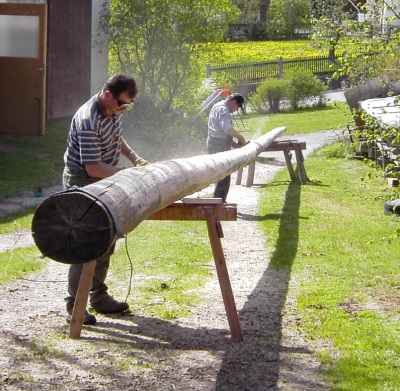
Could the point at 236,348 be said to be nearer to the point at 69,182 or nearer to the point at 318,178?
the point at 69,182

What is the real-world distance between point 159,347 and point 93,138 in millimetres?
1489

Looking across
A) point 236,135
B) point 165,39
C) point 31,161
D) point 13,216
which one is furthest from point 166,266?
point 165,39

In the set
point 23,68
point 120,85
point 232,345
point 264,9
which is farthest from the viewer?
point 264,9

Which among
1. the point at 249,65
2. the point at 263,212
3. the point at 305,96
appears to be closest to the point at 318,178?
the point at 263,212

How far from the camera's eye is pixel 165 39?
2198 centimetres

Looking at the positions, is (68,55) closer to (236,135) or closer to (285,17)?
(236,135)

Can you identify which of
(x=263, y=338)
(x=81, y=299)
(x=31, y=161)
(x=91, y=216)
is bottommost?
(x=31, y=161)

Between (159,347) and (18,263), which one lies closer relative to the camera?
(159,347)

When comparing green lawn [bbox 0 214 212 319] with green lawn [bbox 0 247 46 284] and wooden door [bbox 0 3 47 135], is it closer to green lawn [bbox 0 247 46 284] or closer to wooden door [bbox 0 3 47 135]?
green lawn [bbox 0 247 46 284]

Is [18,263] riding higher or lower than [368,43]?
lower

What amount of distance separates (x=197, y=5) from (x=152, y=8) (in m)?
1.02

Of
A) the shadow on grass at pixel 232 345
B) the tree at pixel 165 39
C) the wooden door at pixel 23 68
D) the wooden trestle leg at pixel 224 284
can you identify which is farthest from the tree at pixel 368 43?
the tree at pixel 165 39

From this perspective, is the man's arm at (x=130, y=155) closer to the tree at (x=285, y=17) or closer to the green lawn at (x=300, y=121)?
the green lawn at (x=300, y=121)

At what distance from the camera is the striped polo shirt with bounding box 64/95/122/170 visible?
671cm
